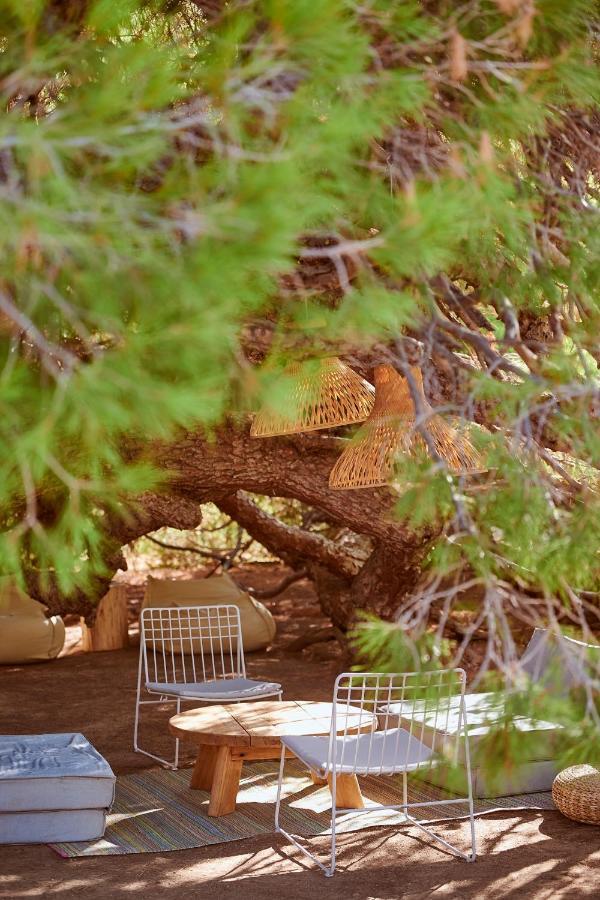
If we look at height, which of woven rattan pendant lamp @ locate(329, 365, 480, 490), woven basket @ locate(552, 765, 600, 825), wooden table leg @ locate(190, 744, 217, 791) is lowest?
wooden table leg @ locate(190, 744, 217, 791)

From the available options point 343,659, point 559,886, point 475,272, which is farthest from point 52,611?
point 475,272

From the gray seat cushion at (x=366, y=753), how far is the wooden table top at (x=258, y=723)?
0.32 feet

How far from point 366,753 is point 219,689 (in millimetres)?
1666

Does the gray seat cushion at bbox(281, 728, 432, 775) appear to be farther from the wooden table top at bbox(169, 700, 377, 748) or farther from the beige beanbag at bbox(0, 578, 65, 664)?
the beige beanbag at bbox(0, 578, 65, 664)

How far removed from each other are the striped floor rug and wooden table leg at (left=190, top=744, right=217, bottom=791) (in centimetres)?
→ 7

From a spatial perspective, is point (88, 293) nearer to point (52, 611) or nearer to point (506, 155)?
point (506, 155)

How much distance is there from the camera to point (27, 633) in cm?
920

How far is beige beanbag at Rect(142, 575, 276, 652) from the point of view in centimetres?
939

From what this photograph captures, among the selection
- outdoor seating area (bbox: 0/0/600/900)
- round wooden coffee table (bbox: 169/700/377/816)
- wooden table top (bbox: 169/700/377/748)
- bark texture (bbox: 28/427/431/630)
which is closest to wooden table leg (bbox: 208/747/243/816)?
round wooden coffee table (bbox: 169/700/377/816)

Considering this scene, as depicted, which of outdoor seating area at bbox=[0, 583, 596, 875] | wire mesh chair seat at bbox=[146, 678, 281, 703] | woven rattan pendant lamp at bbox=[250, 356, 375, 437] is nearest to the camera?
woven rattan pendant lamp at bbox=[250, 356, 375, 437]

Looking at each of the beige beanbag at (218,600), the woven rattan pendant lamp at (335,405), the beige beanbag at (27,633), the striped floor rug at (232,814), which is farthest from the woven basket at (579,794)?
the beige beanbag at (27,633)

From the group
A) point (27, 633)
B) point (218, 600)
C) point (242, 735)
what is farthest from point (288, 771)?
point (27, 633)

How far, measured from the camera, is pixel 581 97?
1.79 metres

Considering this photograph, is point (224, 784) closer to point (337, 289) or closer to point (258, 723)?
point (258, 723)
